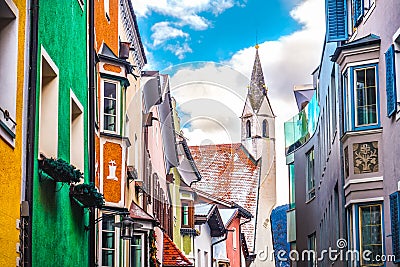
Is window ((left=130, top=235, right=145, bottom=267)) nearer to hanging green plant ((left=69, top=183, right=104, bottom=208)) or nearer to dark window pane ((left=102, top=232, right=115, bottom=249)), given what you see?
dark window pane ((left=102, top=232, right=115, bottom=249))

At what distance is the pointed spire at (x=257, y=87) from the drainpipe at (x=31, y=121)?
1024 cm

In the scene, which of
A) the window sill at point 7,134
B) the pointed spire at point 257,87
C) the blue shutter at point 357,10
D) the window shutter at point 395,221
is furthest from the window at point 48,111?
the blue shutter at point 357,10

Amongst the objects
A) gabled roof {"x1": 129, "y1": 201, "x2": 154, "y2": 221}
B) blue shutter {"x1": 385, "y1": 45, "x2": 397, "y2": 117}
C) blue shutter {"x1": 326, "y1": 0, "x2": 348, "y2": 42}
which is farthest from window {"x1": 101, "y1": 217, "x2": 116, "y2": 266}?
blue shutter {"x1": 385, "y1": 45, "x2": 397, "y2": 117}

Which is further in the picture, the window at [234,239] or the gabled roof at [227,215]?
the window at [234,239]

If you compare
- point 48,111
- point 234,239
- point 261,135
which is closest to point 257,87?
point 261,135

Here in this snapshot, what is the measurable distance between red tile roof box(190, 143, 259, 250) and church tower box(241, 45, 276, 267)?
0.28 meters

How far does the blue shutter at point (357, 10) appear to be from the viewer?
66.1ft

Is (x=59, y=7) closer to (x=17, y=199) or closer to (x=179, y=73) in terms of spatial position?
(x=17, y=199)

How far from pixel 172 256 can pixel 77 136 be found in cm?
1617

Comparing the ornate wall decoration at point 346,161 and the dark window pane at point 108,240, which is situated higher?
the ornate wall decoration at point 346,161

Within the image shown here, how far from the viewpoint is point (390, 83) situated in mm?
16719

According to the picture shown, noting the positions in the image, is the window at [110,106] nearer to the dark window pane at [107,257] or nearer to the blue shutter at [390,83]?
the dark window pane at [107,257]

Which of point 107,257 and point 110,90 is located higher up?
point 110,90

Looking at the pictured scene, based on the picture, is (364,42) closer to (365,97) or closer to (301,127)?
(365,97)
